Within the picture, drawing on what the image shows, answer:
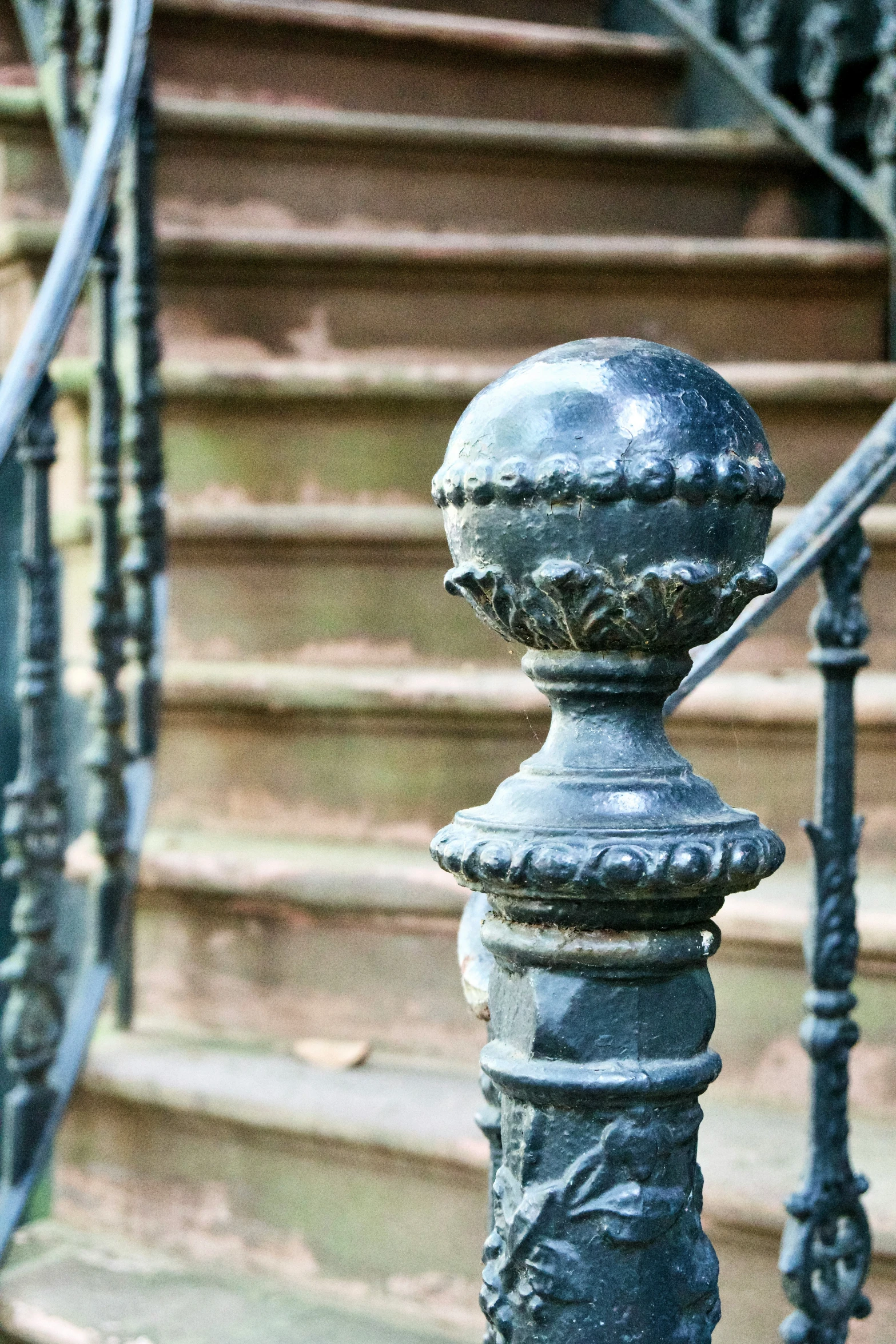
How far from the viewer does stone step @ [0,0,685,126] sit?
288 centimetres

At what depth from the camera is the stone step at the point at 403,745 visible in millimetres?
2023

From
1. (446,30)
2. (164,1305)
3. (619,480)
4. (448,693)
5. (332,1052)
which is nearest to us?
(619,480)

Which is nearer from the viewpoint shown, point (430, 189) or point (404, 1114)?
point (404, 1114)

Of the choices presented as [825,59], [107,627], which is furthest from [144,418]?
[825,59]

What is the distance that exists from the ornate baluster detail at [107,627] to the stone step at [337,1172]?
0.24 meters

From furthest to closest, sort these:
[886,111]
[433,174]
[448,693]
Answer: [433,174], [886,111], [448,693]

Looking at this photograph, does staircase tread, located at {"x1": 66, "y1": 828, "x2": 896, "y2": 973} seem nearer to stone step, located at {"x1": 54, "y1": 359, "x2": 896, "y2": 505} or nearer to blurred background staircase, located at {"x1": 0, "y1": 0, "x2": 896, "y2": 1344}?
blurred background staircase, located at {"x1": 0, "y1": 0, "x2": 896, "y2": 1344}

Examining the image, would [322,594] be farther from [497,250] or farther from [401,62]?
[401,62]

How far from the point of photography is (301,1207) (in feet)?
6.16

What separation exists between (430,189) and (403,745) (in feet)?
4.15

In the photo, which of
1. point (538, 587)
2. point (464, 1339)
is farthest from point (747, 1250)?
point (538, 587)

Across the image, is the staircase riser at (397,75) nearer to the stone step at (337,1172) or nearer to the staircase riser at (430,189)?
the staircase riser at (430,189)

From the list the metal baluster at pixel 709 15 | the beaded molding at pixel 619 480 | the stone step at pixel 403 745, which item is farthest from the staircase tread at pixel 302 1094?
the metal baluster at pixel 709 15

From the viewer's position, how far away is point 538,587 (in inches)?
30.3
